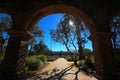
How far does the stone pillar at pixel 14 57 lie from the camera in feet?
13.7

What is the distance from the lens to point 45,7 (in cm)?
488

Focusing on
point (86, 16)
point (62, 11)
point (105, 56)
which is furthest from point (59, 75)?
point (86, 16)

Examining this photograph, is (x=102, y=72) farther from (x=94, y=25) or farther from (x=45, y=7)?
(x=45, y=7)

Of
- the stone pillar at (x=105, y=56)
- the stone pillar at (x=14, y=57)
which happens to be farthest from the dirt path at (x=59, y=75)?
the stone pillar at (x=105, y=56)

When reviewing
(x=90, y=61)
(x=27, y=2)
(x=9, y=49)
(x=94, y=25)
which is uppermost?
(x=27, y=2)

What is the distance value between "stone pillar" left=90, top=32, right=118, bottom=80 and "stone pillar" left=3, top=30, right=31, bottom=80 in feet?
10.3

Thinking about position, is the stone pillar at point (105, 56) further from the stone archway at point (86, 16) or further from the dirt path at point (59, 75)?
the dirt path at point (59, 75)

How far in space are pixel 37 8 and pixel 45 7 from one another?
13.9 inches

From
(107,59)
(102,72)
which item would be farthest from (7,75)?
(107,59)

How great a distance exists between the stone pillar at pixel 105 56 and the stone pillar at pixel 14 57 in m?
3.14

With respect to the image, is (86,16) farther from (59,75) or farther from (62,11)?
(59,75)

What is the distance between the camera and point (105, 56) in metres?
4.28

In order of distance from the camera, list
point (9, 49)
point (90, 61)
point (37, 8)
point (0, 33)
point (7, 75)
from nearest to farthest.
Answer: point (7, 75) < point (9, 49) < point (37, 8) < point (90, 61) < point (0, 33)

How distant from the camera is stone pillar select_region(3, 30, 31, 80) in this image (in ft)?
13.7
